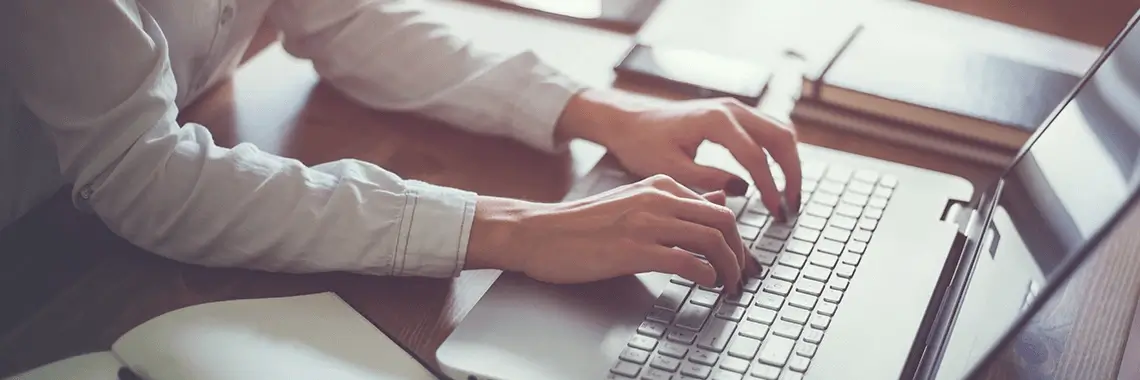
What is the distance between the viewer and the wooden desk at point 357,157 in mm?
729

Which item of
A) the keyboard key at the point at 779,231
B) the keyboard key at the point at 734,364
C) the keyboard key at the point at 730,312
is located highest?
the keyboard key at the point at 779,231

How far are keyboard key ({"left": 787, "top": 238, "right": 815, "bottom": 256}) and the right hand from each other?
1.9 inches

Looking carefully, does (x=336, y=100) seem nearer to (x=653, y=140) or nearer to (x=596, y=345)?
(x=653, y=140)

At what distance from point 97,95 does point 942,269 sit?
2.01 feet

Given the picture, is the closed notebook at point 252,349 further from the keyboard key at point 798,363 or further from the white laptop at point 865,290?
the keyboard key at point 798,363

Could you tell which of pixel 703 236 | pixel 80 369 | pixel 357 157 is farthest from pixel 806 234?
pixel 80 369

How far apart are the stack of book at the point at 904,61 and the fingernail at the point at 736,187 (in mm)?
150

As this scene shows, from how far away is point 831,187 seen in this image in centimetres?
89

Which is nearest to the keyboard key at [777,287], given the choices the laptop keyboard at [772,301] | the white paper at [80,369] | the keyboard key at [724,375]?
the laptop keyboard at [772,301]

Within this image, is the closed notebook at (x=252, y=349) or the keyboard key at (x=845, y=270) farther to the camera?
the keyboard key at (x=845, y=270)

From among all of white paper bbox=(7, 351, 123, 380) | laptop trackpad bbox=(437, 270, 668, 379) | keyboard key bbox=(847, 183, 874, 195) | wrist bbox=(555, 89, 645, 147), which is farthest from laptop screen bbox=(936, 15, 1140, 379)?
white paper bbox=(7, 351, 123, 380)

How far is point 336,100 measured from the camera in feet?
3.37

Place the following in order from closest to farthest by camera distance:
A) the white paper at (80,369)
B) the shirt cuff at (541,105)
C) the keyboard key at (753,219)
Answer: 1. the white paper at (80,369)
2. the keyboard key at (753,219)
3. the shirt cuff at (541,105)

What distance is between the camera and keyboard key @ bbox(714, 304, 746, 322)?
2.39 feet
